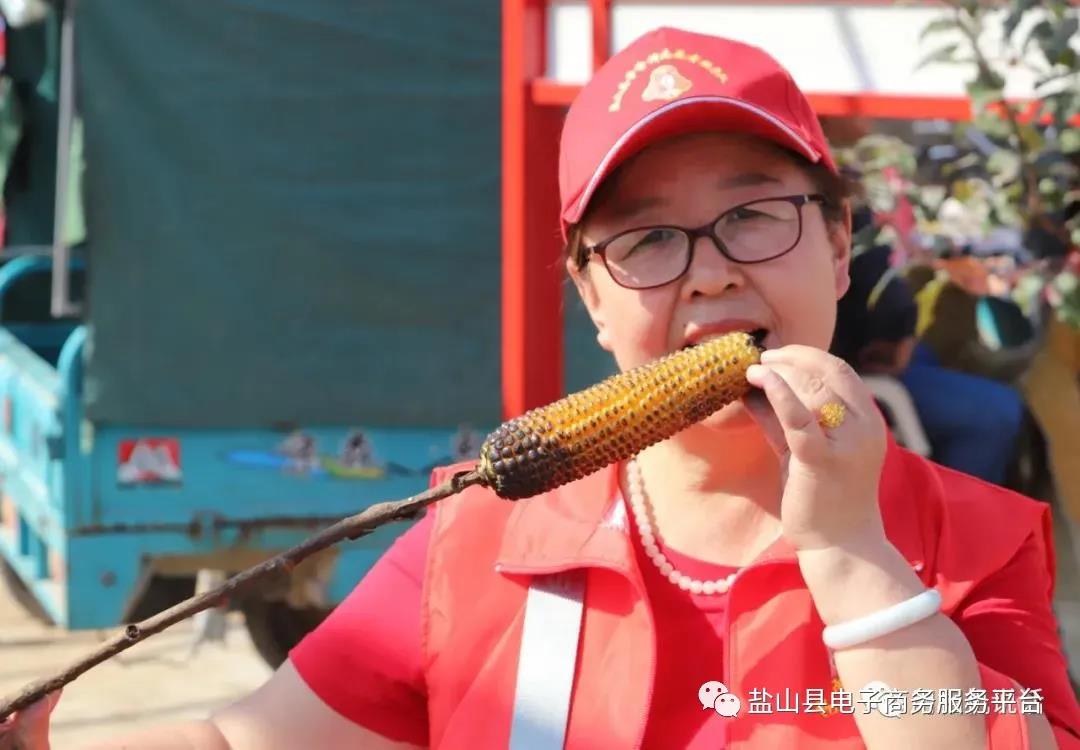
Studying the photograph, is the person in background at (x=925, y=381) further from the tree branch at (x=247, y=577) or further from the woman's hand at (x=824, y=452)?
the tree branch at (x=247, y=577)

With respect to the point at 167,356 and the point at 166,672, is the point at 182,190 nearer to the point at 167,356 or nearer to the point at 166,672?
the point at 167,356

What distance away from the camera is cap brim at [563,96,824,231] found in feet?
5.35

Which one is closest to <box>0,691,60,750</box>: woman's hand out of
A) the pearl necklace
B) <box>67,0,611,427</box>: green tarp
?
the pearl necklace

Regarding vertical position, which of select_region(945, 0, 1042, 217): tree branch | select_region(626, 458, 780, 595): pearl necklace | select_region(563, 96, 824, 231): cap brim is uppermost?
select_region(945, 0, 1042, 217): tree branch

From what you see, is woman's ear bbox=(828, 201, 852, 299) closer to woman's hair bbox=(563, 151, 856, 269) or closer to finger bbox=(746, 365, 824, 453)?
woman's hair bbox=(563, 151, 856, 269)

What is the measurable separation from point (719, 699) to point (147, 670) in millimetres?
4499

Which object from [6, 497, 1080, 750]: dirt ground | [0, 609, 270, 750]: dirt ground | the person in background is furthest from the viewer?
[0, 609, 270, 750]: dirt ground

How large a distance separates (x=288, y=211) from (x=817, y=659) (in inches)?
141

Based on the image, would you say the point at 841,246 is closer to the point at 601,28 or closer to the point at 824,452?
the point at 824,452

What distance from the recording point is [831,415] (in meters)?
1.45

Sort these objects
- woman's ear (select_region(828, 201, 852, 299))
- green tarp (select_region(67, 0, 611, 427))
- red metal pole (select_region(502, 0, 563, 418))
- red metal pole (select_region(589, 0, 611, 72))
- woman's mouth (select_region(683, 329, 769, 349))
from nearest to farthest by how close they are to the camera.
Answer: woman's mouth (select_region(683, 329, 769, 349)) → woman's ear (select_region(828, 201, 852, 299)) → red metal pole (select_region(589, 0, 611, 72)) → red metal pole (select_region(502, 0, 563, 418)) → green tarp (select_region(67, 0, 611, 427))

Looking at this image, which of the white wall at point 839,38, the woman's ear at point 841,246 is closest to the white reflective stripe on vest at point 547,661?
the woman's ear at point 841,246

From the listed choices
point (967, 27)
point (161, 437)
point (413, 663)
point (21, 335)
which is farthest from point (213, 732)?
point (21, 335)

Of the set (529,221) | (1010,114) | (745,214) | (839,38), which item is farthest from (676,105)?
(529,221)
